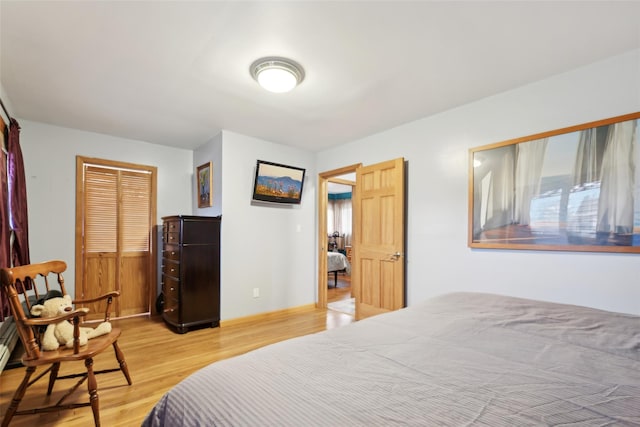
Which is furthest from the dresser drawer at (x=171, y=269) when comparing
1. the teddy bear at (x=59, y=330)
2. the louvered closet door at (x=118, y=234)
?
the teddy bear at (x=59, y=330)

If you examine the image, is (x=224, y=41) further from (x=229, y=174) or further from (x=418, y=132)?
(x=418, y=132)

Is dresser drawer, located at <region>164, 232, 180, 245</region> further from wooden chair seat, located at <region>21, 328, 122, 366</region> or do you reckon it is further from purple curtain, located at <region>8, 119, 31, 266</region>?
wooden chair seat, located at <region>21, 328, 122, 366</region>

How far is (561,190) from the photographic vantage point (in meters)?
2.19

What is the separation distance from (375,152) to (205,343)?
289 centimetres

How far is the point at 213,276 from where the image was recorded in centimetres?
350

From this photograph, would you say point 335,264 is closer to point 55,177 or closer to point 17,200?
point 55,177

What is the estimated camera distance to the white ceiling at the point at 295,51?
1.62 meters

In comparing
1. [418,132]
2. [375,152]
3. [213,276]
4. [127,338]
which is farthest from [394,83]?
[127,338]

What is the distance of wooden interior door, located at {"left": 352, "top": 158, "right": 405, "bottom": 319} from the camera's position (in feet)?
10.5

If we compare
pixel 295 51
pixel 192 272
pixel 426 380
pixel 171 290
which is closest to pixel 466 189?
pixel 295 51

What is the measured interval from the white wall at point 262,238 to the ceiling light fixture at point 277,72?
1.59 meters

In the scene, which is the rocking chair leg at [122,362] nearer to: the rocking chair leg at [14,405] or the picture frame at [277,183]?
the rocking chair leg at [14,405]

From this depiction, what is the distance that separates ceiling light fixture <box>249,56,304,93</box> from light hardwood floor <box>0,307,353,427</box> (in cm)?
237

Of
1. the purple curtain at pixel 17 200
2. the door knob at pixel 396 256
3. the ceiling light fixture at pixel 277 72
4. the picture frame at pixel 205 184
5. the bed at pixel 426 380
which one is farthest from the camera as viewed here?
the picture frame at pixel 205 184
